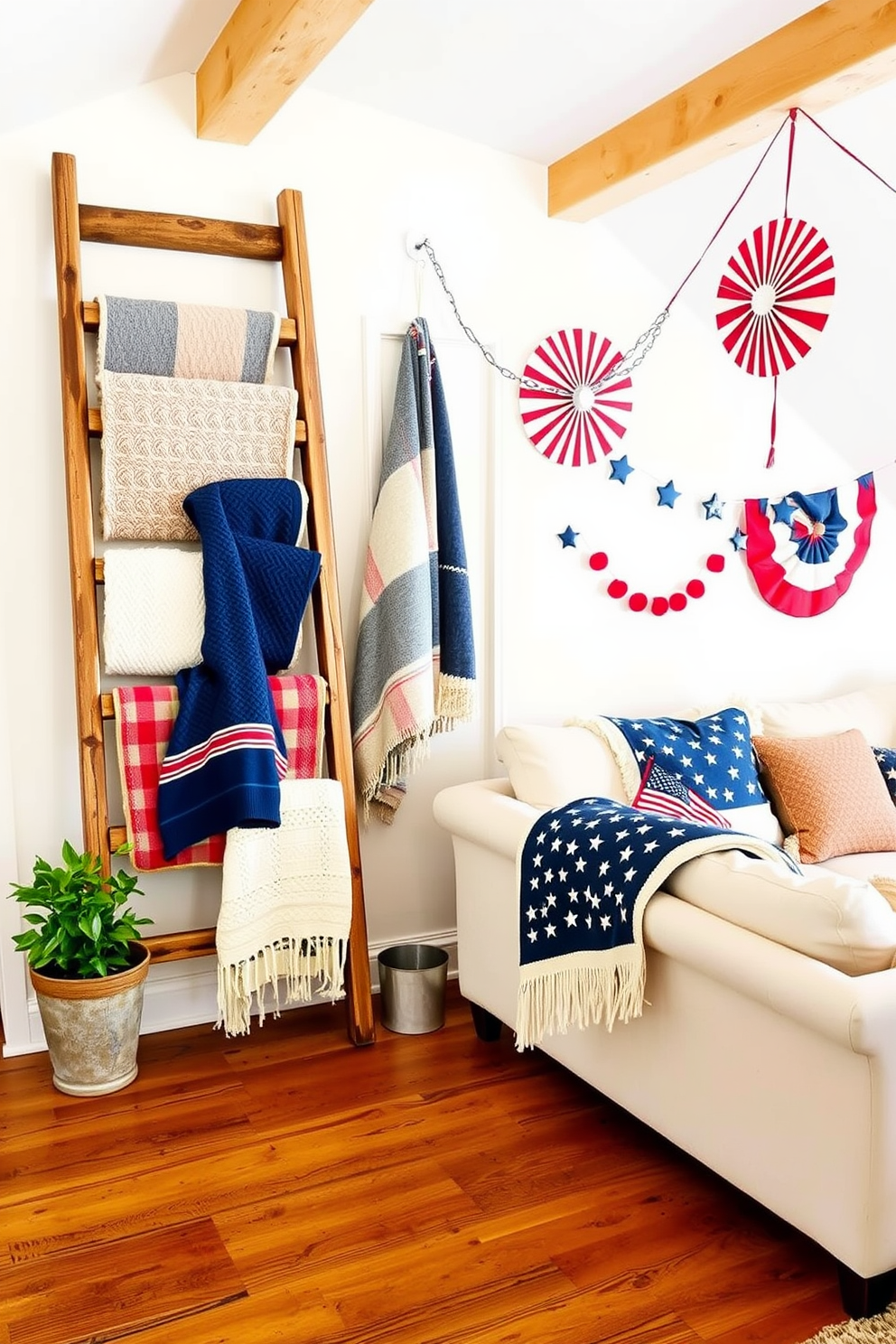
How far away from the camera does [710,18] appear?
2.46 m

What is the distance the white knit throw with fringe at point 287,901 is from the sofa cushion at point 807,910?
3.26 feet

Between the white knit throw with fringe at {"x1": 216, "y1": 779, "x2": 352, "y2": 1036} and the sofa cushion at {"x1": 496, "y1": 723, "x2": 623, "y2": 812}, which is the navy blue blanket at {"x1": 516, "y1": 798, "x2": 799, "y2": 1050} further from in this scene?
the white knit throw with fringe at {"x1": 216, "y1": 779, "x2": 352, "y2": 1036}

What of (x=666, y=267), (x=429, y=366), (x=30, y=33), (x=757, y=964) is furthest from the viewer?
(x=666, y=267)

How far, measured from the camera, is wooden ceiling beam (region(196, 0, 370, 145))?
209 cm

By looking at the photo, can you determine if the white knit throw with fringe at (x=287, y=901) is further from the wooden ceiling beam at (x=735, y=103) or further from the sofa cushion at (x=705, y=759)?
the wooden ceiling beam at (x=735, y=103)

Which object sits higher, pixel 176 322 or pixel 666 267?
pixel 666 267

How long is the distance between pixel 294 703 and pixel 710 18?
5.78 ft

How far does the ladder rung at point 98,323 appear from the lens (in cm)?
262

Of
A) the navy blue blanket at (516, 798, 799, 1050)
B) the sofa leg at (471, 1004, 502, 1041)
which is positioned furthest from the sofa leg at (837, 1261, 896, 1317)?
the sofa leg at (471, 1004, 502, 1041)

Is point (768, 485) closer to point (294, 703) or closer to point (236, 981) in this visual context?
point (294, 703)

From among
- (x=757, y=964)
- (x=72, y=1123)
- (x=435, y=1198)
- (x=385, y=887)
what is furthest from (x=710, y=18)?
(x=72, y=1123)

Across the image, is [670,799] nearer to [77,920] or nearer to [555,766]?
[555,766]

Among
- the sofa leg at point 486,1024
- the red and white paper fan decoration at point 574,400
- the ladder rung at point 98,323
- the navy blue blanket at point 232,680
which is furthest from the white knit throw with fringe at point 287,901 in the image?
the red and white paper fan decoration at point 574,400

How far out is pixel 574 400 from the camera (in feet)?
10.8
